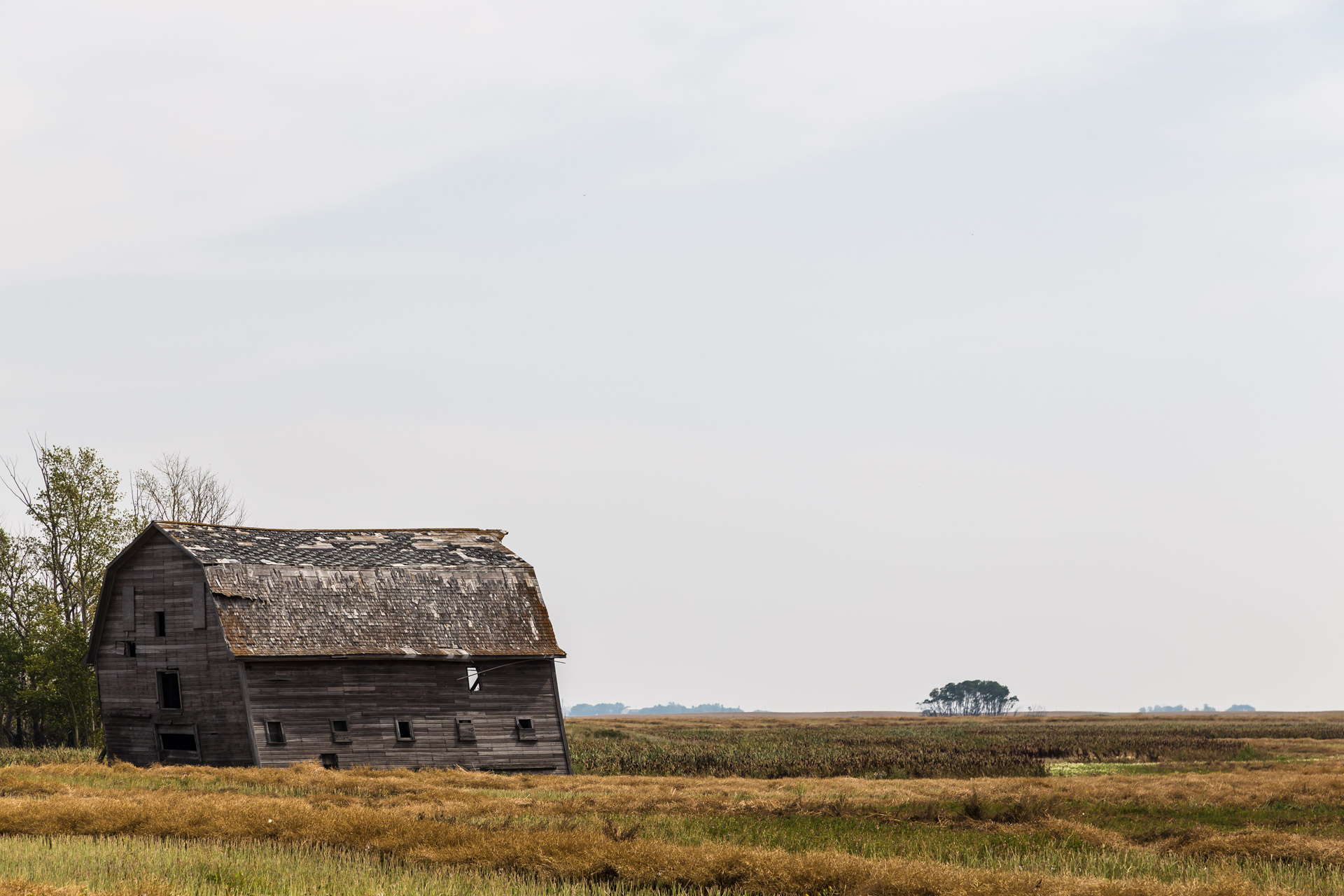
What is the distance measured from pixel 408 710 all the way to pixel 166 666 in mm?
8412

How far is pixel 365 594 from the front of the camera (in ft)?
140

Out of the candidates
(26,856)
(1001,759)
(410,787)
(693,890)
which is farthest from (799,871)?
(1001,759)

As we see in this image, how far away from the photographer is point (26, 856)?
18797 mm

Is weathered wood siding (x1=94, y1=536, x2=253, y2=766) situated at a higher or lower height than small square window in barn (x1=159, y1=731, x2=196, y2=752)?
higher

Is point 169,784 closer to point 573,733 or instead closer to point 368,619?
point 368,619

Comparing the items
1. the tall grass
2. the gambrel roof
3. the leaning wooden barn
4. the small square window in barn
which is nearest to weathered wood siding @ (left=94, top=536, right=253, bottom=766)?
the leaning wooden barn

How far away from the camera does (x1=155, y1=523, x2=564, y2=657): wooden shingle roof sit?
1592 inches

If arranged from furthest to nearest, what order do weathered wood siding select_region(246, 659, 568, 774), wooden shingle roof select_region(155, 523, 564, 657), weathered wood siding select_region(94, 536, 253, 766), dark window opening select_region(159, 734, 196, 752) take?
dark window opening select_region(159, 734, 196, 752)
wooden shingle roof select_region(155, 523, 564, 657)
weathered wood siding select_region(94, 536, 253, 766)
weathered wood siding select_region(246, 659, 568, 774)

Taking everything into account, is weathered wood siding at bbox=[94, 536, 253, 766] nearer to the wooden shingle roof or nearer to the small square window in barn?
the small square window in barn

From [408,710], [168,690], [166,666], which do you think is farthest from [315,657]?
[168,690]

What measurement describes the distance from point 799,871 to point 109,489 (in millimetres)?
47365

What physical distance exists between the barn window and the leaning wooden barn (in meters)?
0.05

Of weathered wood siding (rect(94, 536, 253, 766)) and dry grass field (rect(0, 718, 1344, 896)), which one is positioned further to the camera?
weathered wood siding (rect(94, 536, 253, 766))

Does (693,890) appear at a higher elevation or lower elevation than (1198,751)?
higher
